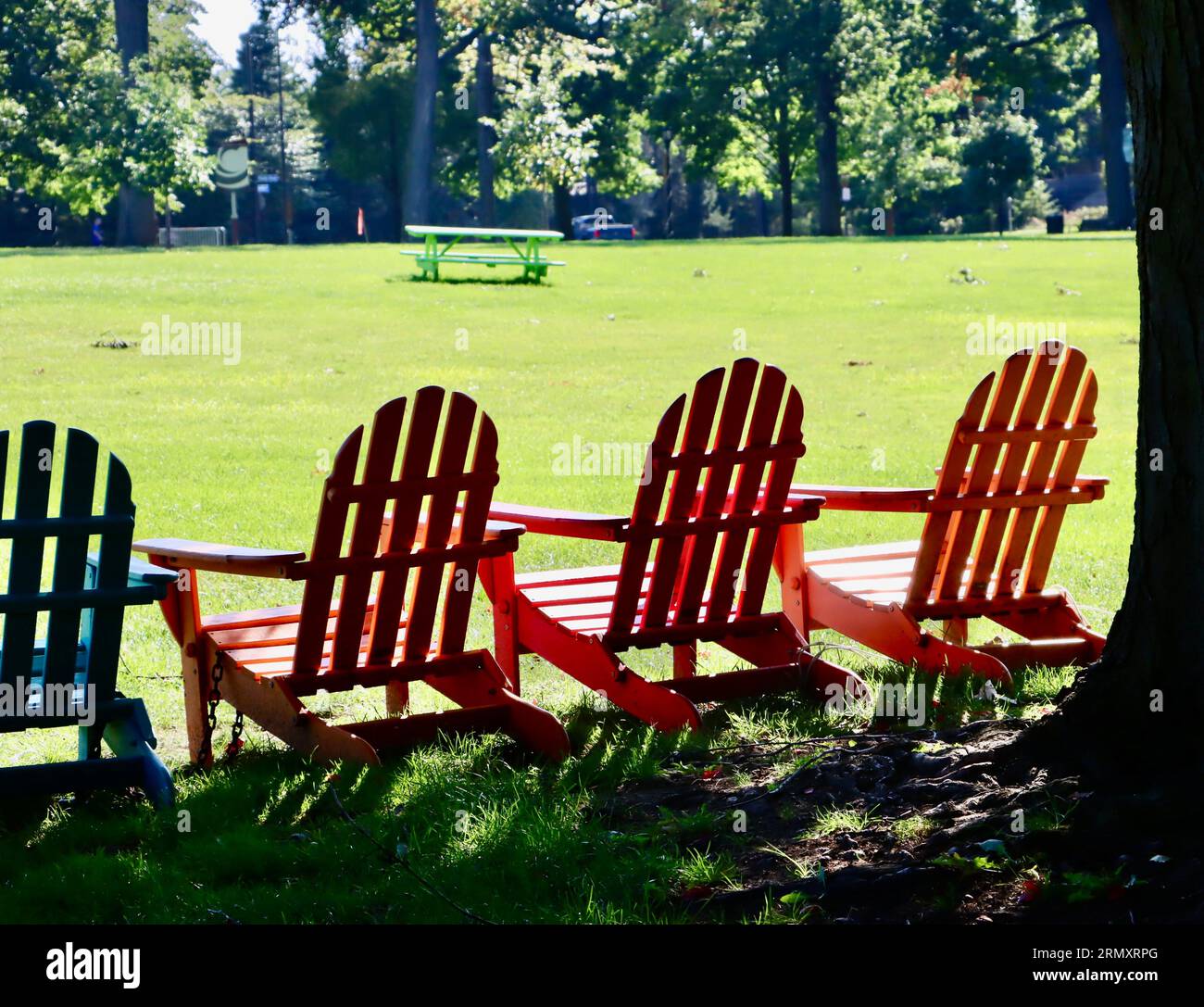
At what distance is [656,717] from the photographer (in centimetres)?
548

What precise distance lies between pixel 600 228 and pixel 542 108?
81.0 ft

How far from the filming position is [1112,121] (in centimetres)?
5334

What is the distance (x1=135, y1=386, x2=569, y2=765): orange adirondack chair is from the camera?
5012mm

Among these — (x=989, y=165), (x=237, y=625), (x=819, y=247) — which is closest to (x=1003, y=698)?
(x=237, y=625)

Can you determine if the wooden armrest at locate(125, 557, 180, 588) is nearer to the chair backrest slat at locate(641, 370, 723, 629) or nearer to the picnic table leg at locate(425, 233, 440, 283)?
the chair backrest slat at locate(641, 370, 723, 629)

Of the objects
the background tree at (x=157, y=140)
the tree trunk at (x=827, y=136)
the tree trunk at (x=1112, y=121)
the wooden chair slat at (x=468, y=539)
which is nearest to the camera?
A: the wooden chair slat at (x=468, y=539)

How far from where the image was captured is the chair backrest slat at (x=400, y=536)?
16.4 ft

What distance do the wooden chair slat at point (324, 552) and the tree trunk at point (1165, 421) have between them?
2249 mm

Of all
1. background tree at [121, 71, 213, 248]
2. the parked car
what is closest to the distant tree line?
background tree at [121, 71, 213, 248]

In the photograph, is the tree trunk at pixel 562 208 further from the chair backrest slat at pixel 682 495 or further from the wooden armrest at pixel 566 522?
the chair backrest slat at pixel 682 495

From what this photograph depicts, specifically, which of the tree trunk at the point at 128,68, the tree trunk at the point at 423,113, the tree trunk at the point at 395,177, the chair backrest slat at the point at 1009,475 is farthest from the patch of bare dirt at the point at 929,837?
the tree trunk at the point at 395,177

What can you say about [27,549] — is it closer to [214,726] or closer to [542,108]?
[214,726]
